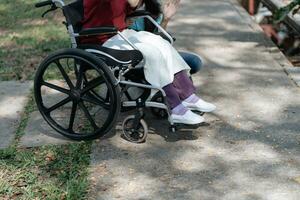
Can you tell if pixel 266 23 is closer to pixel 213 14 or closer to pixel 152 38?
pixel 213 14

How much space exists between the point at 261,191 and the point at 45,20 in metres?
4.78

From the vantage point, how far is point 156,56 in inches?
156

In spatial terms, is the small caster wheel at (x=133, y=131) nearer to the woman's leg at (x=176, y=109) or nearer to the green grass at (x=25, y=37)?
the woman's leg at (x=176, y=109)

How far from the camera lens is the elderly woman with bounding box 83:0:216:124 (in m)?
3.97

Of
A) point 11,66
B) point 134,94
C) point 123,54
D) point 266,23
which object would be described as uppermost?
point 123,54

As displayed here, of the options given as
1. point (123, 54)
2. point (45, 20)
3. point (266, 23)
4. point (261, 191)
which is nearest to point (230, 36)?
point (266, 23)

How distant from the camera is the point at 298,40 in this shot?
282 inches

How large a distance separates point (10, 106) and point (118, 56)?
148 cm

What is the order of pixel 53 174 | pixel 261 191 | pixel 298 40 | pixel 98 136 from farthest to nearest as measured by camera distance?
pixel 298 40 → pixel 98 136 → pixel 53 174 → pixel 261 191

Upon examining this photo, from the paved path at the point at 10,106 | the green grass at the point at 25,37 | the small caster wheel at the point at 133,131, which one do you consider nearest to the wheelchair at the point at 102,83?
the small caster wheel at the point at 133,131

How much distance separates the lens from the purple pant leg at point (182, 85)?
4.15 metres

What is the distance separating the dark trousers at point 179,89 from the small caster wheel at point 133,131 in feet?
0.95

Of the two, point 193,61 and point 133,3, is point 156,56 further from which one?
point 193,61

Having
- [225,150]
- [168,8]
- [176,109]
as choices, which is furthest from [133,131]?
[168,8]
